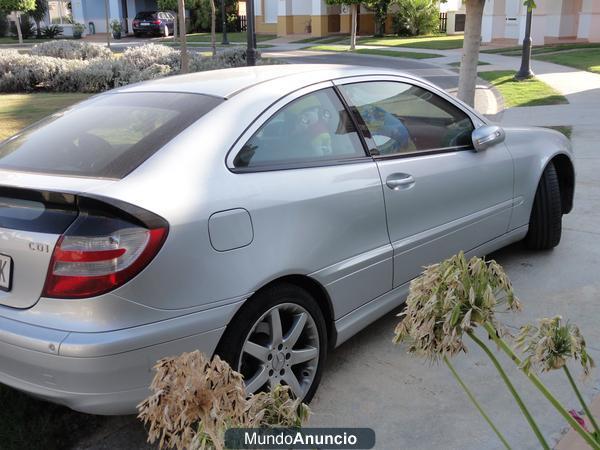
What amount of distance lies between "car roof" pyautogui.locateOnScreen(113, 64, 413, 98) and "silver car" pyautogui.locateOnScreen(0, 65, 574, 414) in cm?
2

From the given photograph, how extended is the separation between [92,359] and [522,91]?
14.1 metres

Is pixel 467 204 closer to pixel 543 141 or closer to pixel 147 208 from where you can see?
pixel 543 141

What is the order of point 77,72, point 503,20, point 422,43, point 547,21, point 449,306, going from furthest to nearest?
point 503,20, point 422,43, point 547,21, point 77,72, point 449,306

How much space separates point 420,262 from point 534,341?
2.23m

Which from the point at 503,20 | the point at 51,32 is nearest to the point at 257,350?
the point at 503,20

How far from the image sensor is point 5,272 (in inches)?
104

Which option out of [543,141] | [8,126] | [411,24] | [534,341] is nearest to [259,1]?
[411,24]

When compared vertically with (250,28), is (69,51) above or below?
below

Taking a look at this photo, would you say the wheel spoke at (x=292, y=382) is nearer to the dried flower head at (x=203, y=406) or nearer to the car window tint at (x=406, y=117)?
the car window tint at (x=406, y=117)

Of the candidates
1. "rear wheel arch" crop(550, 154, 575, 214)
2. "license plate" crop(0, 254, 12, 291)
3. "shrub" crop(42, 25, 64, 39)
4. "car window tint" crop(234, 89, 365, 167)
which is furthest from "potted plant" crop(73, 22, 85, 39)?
"license plate" crop(0, 254, 12, 291)

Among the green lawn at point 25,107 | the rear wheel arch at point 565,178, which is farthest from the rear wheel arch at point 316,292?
the green lawn at point 25,107

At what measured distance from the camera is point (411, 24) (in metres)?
37.2

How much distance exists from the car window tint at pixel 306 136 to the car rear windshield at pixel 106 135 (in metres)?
0.29

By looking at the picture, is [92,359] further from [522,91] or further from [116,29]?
[116,29]
